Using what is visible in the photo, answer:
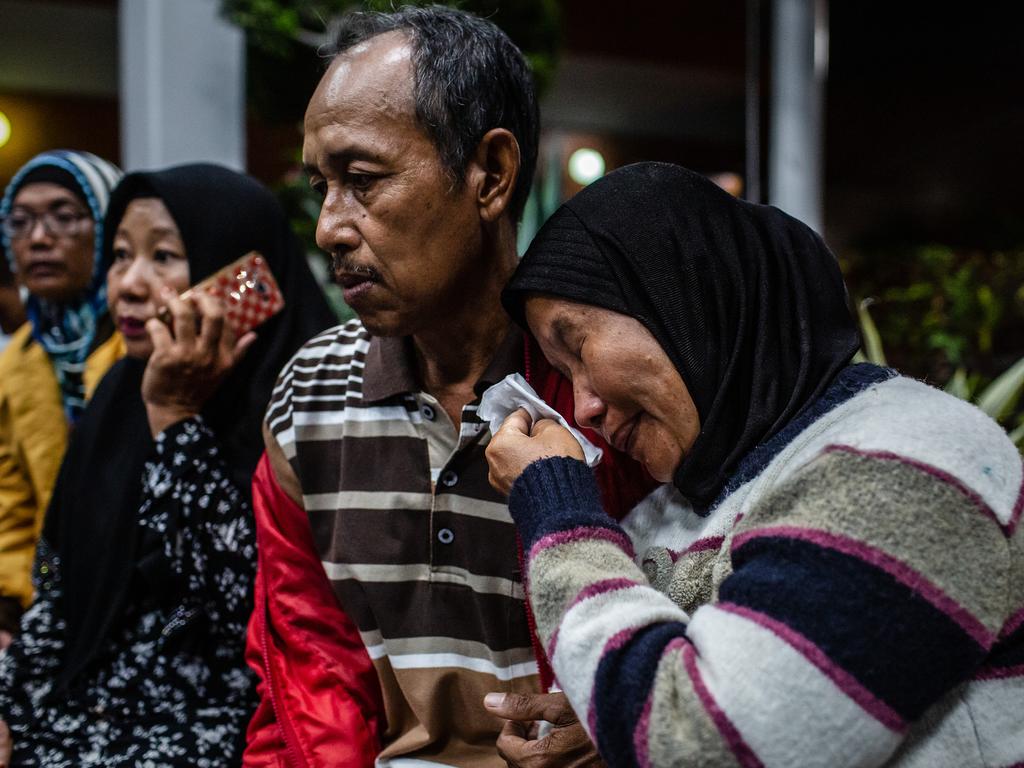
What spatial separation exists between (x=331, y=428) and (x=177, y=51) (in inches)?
171

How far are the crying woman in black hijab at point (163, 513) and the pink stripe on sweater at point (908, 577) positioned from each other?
55.8 inches

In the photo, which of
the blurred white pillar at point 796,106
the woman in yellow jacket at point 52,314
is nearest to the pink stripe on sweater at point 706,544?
the woman in yellow jacket at point 52,314

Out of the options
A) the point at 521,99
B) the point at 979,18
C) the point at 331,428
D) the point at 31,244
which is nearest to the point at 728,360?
the point at 521,99

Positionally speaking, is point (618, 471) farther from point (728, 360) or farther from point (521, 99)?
point (521, 99)

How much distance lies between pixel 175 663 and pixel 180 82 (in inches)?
164

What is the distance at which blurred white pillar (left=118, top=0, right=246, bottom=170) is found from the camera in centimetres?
562

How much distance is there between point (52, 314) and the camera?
3279 millimetres

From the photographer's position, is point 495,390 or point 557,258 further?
point 495,390

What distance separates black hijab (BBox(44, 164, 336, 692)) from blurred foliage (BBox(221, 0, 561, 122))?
1790mm

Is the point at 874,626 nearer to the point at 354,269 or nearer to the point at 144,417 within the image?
the point at 354,269

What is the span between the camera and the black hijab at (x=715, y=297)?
1477 mm

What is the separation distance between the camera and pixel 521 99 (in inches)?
75.7

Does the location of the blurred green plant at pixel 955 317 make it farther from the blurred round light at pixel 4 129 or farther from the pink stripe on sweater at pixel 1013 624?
the blurred round light at pixel 4 129

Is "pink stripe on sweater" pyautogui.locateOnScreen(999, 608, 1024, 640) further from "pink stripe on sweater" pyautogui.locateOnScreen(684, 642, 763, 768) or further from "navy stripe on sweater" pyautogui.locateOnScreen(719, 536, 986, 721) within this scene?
"pink stripe on sweater" pyautogui.locateOnScreen(684, 642, 763, 768)
